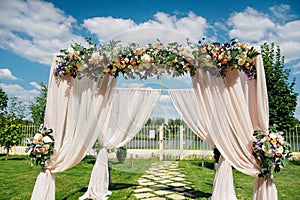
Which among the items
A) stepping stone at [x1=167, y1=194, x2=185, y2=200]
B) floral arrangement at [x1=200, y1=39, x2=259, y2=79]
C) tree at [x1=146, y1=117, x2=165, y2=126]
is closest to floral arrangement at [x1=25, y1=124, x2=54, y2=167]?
tree at [x1=146, y1=117, x2=165, y2=126]

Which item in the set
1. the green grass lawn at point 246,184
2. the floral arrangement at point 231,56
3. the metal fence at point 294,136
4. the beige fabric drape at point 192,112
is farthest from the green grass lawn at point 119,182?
the metal fence at point 294,136

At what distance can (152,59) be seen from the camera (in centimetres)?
349

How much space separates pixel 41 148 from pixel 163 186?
3341 mm

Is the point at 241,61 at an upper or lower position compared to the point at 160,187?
upper

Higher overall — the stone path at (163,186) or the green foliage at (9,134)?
the green foliage at (9,134)

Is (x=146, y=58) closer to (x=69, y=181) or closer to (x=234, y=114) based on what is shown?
(x=234, y=114)

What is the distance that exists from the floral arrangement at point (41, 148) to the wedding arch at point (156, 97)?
96 mm

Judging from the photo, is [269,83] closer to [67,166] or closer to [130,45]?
[130,45]

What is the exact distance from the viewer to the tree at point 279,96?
9.68m

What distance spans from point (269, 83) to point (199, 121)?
24.1ft

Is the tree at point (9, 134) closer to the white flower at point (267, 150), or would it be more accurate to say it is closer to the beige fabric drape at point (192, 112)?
the beige fabric drape at point (192, 112)

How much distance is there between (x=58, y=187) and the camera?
5762mm

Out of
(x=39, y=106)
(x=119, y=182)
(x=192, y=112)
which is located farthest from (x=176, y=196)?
(x=39, y=106)

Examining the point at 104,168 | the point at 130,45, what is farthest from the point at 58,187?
the point at 130,45
